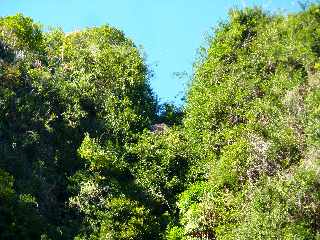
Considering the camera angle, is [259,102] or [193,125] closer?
[259,102]

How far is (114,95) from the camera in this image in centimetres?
3775

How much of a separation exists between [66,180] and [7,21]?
14.1 meters

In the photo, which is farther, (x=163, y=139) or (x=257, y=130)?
(x=163, y=139)

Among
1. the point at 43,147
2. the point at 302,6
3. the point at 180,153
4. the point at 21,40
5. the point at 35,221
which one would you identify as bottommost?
the point at 35,221

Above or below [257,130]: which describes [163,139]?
above

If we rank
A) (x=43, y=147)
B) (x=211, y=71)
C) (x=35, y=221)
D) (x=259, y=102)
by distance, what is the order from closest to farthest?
(x=35, y=221) < (x=259, y=102) < (x=43, y=147) < (x=211, y=71)

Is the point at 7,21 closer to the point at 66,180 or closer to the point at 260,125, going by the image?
the point at 66,180

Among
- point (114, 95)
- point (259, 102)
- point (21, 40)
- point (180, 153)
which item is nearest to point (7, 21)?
point (21, 40)

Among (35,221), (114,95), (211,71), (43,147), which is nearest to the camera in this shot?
(35,221)

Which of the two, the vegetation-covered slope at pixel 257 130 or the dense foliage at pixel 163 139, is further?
the dense foliage at pixel 163 139

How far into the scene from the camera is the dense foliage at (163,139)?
26594 millimetres

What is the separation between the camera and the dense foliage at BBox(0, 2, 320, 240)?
26.6 meters

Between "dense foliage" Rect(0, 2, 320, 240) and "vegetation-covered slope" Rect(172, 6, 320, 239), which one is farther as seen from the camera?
"dense foliage" Rect(0, 2, 320, 240)

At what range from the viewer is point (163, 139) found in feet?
112
